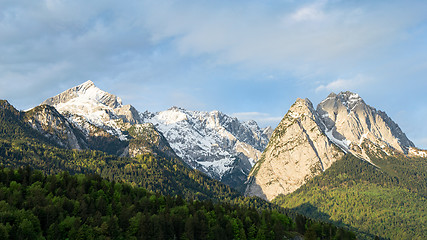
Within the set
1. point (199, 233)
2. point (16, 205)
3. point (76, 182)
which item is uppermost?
point (76, 182)

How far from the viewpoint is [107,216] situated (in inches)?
5743

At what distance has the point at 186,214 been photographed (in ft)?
543

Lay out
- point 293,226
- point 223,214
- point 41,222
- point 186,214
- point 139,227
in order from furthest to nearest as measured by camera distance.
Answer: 1. point 293,226
2. point 223,214
3. point 186,214
4. point 139,227
5. point 41,222

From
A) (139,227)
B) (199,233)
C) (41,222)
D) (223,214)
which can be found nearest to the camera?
(41,222)

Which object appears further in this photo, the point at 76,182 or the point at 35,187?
the point at 76,182

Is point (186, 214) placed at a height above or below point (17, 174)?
below

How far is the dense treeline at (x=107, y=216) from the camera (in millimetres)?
128250

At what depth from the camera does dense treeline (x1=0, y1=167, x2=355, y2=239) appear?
128 meters

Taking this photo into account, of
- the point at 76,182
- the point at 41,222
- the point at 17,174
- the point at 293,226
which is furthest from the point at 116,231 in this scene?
the point at 293,226

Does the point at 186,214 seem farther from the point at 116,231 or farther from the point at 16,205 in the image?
the point at 16,205

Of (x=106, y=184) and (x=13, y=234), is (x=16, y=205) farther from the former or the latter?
(x=106, y=184)

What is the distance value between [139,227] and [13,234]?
40.2 meters

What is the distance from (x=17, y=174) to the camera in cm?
17025

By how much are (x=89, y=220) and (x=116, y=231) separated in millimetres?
9900
